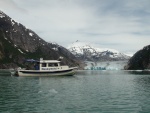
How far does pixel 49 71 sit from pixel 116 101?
248 feet

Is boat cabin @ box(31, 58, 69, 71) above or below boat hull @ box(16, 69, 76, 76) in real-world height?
above

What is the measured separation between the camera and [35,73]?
374 ft

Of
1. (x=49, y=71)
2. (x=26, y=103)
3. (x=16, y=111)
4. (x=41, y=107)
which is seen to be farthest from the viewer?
(x=49, y=71)

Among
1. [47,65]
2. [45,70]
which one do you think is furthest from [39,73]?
[47,65]

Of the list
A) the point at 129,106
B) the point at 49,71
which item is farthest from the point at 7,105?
the point at 49,71

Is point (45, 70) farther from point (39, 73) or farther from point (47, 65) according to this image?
point (39, 73)

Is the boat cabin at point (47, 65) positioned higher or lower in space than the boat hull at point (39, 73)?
higher

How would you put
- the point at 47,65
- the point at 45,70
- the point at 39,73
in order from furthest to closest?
the point at 47,65 < the point at 45,70 < the point at 39,73

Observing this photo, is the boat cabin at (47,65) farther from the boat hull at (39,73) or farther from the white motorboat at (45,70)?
the boat hull at (39,73)

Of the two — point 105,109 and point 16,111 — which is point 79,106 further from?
point 16,111

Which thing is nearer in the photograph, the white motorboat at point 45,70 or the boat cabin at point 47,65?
the white motorboat at point 45,70

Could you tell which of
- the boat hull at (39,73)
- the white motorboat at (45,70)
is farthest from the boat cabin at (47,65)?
the boat hull at (39,73)

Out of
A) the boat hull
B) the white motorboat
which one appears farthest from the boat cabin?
the boat hull

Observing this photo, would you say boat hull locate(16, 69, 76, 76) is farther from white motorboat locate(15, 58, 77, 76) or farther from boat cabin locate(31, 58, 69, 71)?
boat cabin locate(31, 58, 69, 71)
